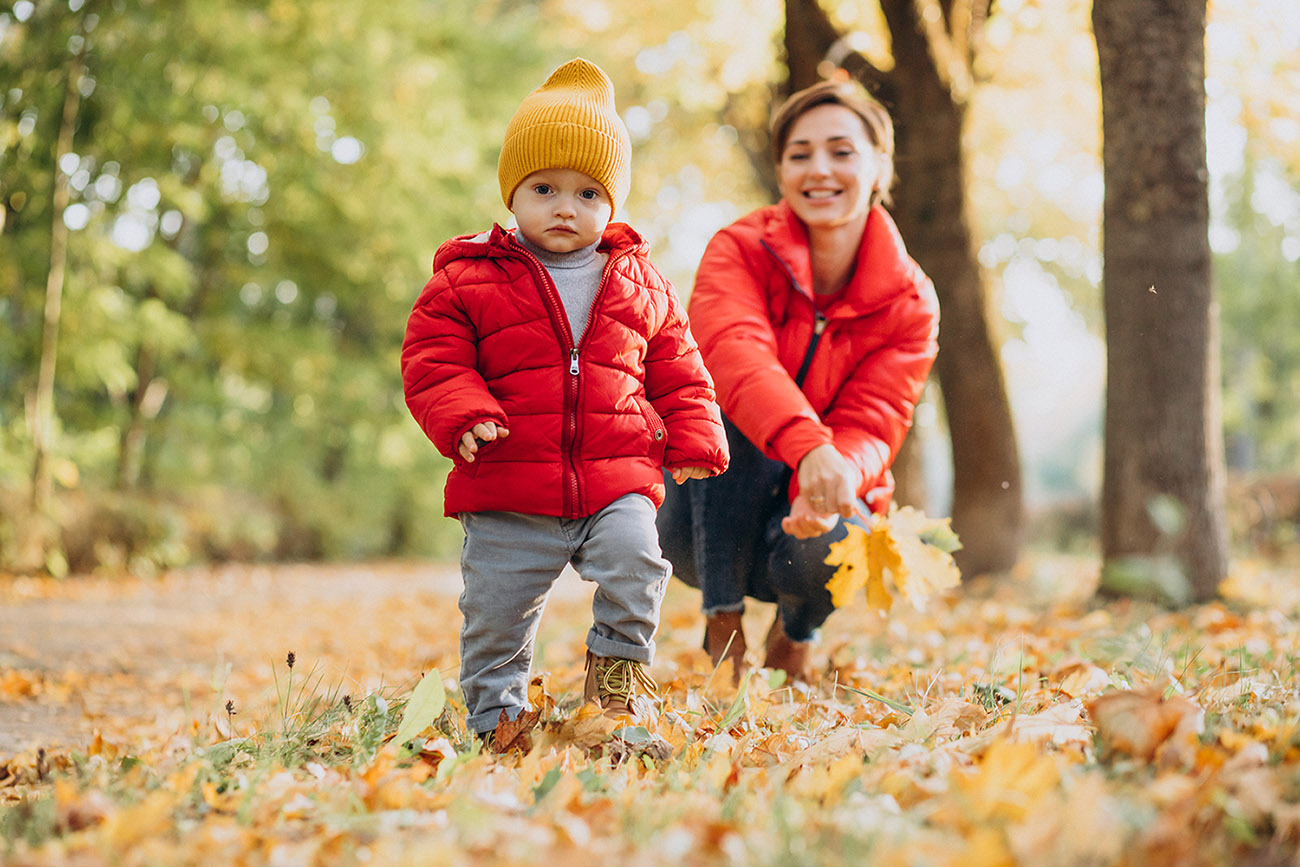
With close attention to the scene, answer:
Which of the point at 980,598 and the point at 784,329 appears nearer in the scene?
the point at 784,329

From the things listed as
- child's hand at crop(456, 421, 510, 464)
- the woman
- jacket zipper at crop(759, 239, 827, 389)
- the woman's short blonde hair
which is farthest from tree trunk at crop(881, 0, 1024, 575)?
child's hand at crop(456, 421, 510, 464)

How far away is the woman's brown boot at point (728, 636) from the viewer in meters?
3.15

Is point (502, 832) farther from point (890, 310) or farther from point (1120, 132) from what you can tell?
point (1120, 132)

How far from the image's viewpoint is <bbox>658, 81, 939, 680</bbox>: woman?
119 inches

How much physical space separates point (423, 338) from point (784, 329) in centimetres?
131

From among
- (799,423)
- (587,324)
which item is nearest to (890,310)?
(799,423)

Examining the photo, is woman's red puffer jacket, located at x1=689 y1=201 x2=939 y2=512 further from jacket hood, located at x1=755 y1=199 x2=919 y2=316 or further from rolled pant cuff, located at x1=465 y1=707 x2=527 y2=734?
rolled pant cuff, located at x1=465 y1=707 x2=527 y2=734

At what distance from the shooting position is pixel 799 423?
2.71 m

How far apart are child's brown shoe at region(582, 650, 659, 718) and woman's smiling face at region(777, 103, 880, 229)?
1.59 meters

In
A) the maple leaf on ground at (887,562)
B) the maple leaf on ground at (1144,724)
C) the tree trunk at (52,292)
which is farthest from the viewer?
the tree trunk at (52,292)

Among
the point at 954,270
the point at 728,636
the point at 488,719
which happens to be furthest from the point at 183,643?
the point at 954,270

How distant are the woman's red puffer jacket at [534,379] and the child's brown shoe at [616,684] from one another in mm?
364

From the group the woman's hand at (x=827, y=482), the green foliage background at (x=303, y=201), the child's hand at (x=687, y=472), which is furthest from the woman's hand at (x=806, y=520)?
the green foliage background at (x=303, y=201)

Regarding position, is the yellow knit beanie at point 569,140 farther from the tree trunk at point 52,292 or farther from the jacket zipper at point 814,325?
the tree trunk at point 52,292
